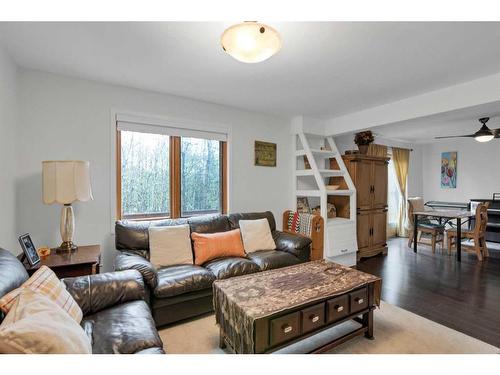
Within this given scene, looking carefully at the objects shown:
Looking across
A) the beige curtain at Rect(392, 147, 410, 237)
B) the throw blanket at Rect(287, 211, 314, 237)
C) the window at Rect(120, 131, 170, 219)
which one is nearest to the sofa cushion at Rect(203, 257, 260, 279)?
the window at Rect(120, 131, 170, 219)

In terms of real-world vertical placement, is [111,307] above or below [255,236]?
below

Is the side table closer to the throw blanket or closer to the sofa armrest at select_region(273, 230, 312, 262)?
the sofa armrest at select_region(273, 230, 312, 262)

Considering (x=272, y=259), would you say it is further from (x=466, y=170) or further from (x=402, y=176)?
(x=466, y=170)

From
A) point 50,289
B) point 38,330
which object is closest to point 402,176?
point 50,289

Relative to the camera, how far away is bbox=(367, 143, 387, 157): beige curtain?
524 centimetres

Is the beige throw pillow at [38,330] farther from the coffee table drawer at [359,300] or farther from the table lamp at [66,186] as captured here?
the coffee table drawer at [359,300]

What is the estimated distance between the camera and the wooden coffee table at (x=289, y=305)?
5.01 ft

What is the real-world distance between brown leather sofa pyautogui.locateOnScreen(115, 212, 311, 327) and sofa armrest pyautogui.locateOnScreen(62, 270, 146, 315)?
221 mm

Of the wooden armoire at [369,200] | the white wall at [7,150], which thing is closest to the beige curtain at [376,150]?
the wooden armoire at [369,200]

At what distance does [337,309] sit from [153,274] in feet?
4.77

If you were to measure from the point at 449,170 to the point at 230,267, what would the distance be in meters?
6.31

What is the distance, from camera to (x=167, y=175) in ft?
10.6

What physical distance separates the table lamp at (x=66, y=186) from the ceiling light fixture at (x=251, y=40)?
5.59ft

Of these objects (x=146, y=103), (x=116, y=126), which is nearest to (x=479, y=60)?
(x=146, y=103)
